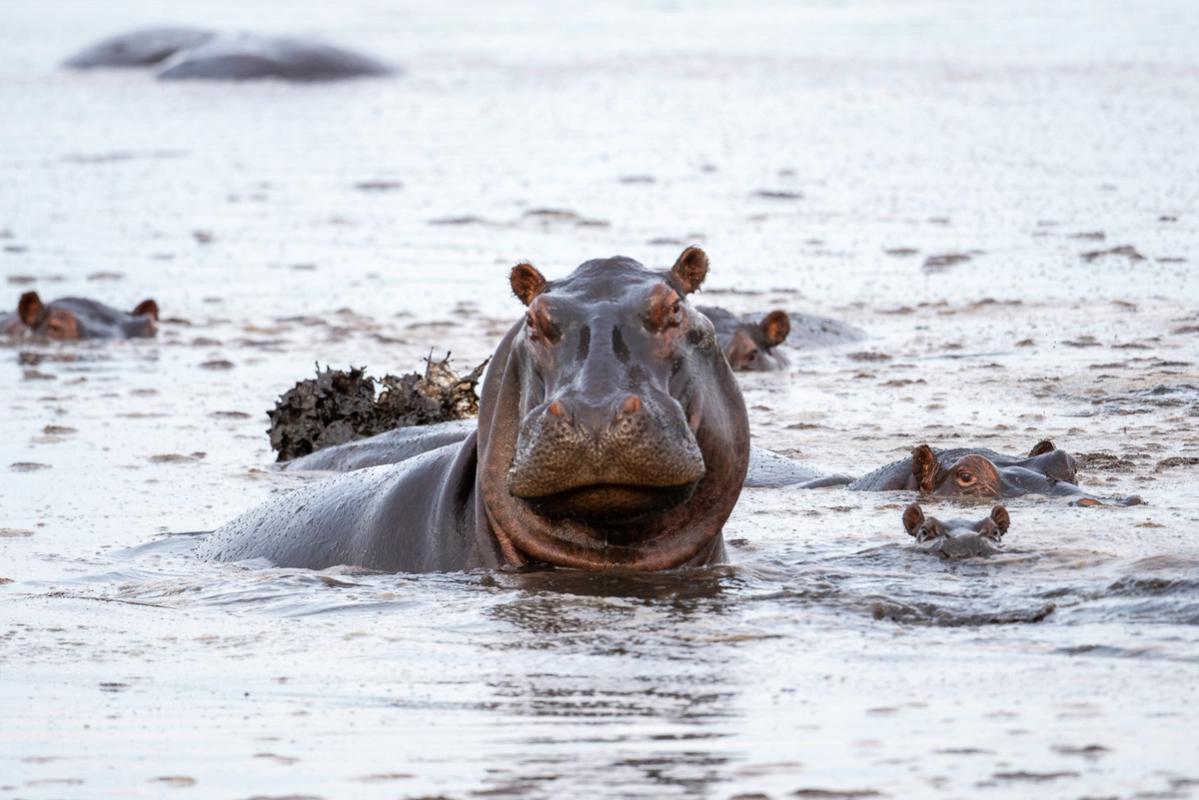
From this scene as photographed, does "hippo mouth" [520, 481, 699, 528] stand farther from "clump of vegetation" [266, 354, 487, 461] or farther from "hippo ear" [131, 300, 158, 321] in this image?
"hippo ear" [131, 300, 158, 321]

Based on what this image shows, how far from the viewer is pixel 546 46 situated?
A: 33.2 m

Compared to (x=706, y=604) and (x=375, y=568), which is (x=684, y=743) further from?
(x=375, y=568)

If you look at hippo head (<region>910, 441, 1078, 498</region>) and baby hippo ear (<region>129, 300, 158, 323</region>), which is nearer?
hippo head (<region>910, 441, 1078, 498</region>)

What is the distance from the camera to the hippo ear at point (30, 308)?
12.6 meters

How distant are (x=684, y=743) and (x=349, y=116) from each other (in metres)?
20.1

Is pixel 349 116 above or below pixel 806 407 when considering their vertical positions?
above

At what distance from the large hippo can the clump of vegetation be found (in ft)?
8.91

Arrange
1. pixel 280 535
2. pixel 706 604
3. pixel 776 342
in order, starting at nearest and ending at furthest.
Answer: pixel 706 604 < pixel 280 535 < pixel 776 342

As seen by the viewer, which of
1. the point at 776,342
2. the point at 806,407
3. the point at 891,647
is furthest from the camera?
the point at 776,342

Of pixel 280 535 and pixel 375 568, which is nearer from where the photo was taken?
pixel 375 568

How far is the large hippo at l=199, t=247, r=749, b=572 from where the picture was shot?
5.56 metres

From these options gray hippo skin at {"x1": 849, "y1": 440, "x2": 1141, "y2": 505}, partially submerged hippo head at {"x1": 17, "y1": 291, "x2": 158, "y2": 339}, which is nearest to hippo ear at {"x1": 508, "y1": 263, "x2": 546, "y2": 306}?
gray hippo skin at {"x1": 849, "y1": 440, "x2": 1141, "y2": 505}

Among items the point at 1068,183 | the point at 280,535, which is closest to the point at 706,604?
the point at 280,535

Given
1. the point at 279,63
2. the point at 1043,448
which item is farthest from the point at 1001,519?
the point at 279,63
